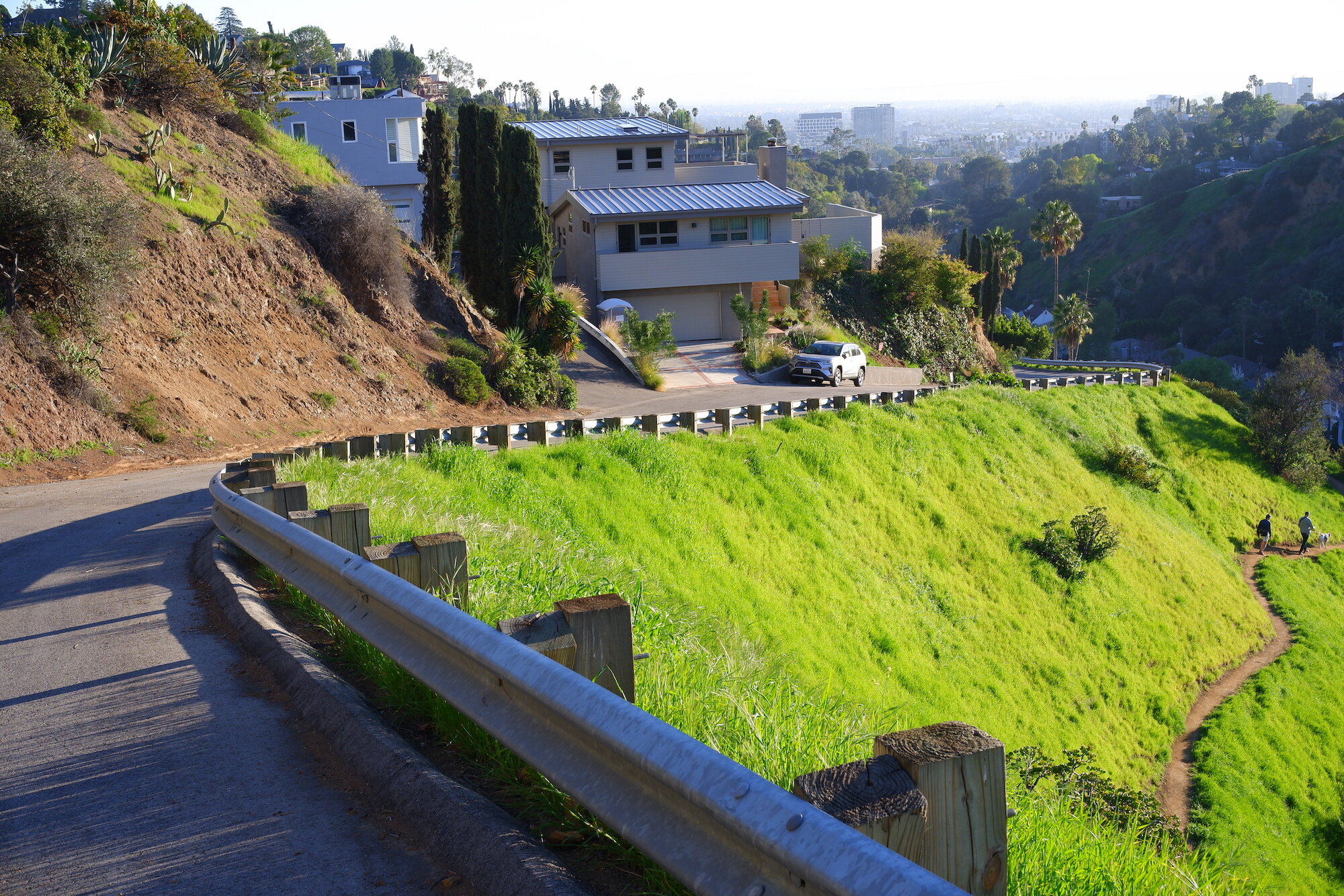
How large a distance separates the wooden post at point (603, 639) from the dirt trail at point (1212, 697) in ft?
43.7

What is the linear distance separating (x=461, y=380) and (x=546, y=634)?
80.6 ft

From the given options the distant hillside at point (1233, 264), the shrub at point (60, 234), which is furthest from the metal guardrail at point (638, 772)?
the distant hillside at point (1233, 264)

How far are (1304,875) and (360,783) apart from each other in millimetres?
19126

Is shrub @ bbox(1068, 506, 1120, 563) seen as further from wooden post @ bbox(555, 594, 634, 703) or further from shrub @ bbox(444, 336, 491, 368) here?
wooden post @ bbox(555, 594, 634, 703)

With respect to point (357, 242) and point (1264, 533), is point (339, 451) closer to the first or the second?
point (357, 242)

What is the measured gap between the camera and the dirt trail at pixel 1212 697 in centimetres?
1845

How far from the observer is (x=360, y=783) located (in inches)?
156

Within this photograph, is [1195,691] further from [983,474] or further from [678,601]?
[678,601]

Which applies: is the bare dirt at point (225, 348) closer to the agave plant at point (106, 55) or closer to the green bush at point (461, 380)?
the green bush at point (461, 380)

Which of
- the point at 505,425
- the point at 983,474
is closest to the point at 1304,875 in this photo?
the point at 983,474

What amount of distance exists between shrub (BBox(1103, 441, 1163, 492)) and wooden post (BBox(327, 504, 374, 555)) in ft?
97.7

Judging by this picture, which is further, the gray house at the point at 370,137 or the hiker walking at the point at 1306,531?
the gray house at the point at 370,137

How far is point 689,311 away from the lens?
4516cm

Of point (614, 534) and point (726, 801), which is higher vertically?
point (726, 801)
